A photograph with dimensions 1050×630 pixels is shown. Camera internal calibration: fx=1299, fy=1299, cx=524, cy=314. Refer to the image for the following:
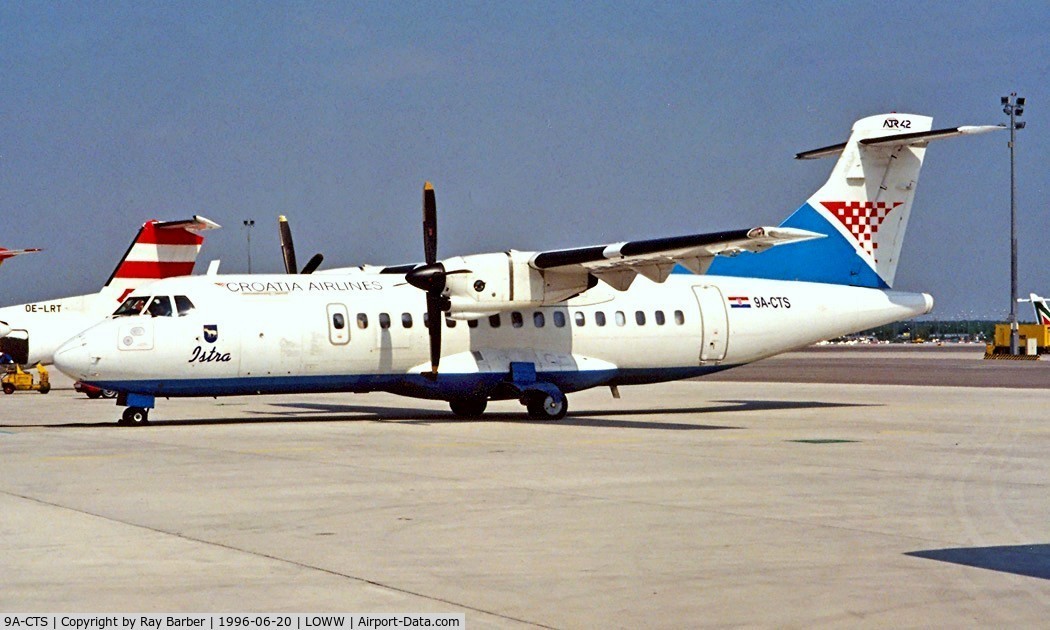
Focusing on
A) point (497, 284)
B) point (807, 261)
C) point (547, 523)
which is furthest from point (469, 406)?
point (547, 523)

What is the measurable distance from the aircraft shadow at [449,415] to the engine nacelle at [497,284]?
7.66 feet

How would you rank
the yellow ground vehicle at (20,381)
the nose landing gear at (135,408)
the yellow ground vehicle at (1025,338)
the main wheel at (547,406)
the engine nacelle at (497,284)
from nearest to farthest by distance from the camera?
the nose landing gear at (135,408), the engine nacelle at (497,284), the main wheel at (547,406), the yellow ground vehicle at (20,381), the yellow ground vehicle at (1025,338)

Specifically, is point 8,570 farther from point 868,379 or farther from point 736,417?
point 868,379

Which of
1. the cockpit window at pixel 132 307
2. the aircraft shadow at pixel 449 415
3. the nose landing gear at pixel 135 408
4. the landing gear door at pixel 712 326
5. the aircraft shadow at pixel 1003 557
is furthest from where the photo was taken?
the landing gear door at pixel 712 326

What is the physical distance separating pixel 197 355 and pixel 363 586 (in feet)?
53.1

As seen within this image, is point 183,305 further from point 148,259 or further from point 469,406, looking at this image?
point 148,259

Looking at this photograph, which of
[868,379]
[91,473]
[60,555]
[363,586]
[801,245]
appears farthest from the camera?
[868,379]

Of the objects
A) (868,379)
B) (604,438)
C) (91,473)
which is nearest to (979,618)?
(91,473)

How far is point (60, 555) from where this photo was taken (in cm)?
972

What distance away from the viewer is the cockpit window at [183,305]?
2417 centimetres

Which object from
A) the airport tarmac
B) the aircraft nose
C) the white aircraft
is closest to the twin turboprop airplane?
the aircraft nose

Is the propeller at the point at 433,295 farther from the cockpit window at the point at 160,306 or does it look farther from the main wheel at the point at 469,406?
the cockpit window at the point at 160,306

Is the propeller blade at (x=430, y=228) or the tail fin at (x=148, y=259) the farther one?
the tail fin at (x=148, y=259)

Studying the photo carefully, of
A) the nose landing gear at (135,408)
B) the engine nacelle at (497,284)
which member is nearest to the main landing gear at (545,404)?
the engine nacelle at (497,284)
